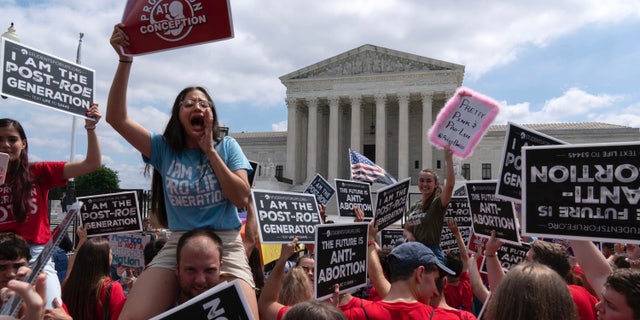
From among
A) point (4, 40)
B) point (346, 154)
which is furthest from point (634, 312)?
point (346, 154)

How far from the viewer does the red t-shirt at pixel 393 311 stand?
319 cm

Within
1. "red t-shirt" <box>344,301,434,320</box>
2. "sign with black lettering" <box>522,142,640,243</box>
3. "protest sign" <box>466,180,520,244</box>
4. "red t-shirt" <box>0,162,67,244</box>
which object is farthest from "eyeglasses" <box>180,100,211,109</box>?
"protest sign" <box>466,180,520,244</box>

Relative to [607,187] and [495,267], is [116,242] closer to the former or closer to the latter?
[495,267]

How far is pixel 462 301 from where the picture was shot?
5566mm

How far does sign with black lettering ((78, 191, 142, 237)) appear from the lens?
7.35m

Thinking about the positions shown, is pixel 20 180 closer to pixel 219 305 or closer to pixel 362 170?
pixel 219 305

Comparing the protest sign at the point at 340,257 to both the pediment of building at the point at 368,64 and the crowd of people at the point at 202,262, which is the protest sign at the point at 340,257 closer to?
the crowd of people at the point at 202,262

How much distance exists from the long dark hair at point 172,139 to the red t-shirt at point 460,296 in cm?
334

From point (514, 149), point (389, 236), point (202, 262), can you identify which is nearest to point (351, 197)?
point (389, 236)

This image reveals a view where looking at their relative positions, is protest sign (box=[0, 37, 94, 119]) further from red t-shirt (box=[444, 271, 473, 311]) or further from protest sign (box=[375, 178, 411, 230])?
protest sign (box=[375, 178, 411, 230])

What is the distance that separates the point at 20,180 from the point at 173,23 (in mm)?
1792

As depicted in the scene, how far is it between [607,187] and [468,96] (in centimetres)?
360

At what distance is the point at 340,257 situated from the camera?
4.48 m

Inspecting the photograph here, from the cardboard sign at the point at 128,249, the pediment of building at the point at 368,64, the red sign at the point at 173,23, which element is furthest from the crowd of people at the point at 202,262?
the pediment of building at the point at 368,64
